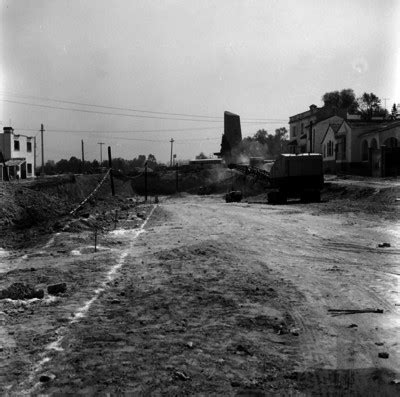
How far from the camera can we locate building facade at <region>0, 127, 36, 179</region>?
59.0 m

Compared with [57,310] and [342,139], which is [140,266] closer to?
[57,310]

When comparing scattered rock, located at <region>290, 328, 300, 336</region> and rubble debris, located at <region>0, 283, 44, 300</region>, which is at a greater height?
rubble debris, located at <region>0, 283, 44, 300</region>

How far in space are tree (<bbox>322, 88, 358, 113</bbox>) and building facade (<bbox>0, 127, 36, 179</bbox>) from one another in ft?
163

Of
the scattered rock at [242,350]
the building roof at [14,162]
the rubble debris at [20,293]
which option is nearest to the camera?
the scattered rock at [242,350]

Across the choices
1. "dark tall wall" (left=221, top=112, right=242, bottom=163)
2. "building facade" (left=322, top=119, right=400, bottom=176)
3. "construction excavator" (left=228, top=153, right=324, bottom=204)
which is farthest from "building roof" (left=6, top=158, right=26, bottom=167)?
"construction excavator" (left=228, top=153, right=324, bottom=204)

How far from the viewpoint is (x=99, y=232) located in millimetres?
14258

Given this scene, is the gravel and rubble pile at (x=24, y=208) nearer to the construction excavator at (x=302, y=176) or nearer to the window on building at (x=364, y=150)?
the construction excavator at (x=302, y=176)

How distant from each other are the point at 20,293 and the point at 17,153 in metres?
61.1

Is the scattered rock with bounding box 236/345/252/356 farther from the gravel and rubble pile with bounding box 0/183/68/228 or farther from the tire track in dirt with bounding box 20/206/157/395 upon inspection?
the gravel and rubble pile with bounding box 0/183/68/228

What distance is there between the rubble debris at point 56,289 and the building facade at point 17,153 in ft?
178

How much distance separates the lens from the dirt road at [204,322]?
417cm

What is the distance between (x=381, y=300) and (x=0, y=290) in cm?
551

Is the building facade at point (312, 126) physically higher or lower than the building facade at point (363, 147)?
higher

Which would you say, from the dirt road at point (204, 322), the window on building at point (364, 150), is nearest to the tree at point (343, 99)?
the window on building at point (364, 150)
